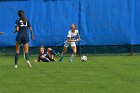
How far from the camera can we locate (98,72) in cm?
1433

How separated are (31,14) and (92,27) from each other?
298 cm

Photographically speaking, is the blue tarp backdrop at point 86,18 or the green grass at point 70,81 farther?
the blue tarp backdrop at point 86,18

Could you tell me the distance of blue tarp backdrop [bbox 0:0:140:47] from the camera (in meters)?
23.3

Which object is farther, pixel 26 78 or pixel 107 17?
pixel 107 17

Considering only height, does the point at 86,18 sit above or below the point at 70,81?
above

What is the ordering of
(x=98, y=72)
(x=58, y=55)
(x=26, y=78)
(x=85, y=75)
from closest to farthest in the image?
(x=26, y=78)
(x=85, y=75)
(x=98, y=72)
(x=58, y=55)

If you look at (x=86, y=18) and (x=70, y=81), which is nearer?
(x=70, y=81)

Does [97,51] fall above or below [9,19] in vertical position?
below

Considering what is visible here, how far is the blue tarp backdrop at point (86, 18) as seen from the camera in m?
23.3

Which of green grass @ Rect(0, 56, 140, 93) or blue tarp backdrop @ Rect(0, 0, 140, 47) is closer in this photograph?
green grass @ Rect(0, 56, 140, 93)

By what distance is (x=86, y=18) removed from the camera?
77.0ft

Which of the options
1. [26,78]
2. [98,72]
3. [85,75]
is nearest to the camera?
[26,78]

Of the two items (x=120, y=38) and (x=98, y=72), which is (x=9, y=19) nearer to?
(x=120, y=38)

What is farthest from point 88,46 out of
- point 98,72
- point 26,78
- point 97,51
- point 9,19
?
point 26,78
